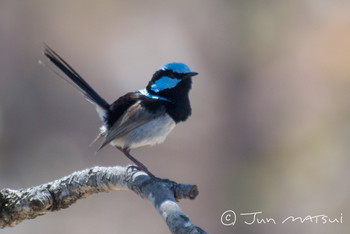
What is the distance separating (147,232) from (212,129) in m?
2.07

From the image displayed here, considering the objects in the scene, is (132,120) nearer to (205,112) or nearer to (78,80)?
(78,80)

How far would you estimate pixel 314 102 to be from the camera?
25.5ft

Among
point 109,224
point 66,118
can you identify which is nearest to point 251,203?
point 109,224

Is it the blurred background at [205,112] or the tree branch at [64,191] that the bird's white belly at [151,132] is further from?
the blurred background at [205,112]

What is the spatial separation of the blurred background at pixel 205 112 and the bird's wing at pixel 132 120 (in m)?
3.00

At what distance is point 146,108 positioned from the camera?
3.78 metres

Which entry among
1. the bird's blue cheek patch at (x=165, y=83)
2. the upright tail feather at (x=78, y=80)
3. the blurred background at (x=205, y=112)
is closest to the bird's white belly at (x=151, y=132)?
the bird's blue cheek patch at (x=165, y=83)

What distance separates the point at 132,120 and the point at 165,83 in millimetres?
369

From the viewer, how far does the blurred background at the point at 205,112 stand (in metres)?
6.73

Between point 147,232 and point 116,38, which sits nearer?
point 147,232

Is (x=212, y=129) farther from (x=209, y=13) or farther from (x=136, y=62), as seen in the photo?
(x=209, y=13)

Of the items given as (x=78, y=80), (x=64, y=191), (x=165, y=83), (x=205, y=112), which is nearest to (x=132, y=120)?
(x=165, y=83)

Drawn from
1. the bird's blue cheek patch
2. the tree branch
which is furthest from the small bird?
the tree branch

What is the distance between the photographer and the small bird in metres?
3.75
